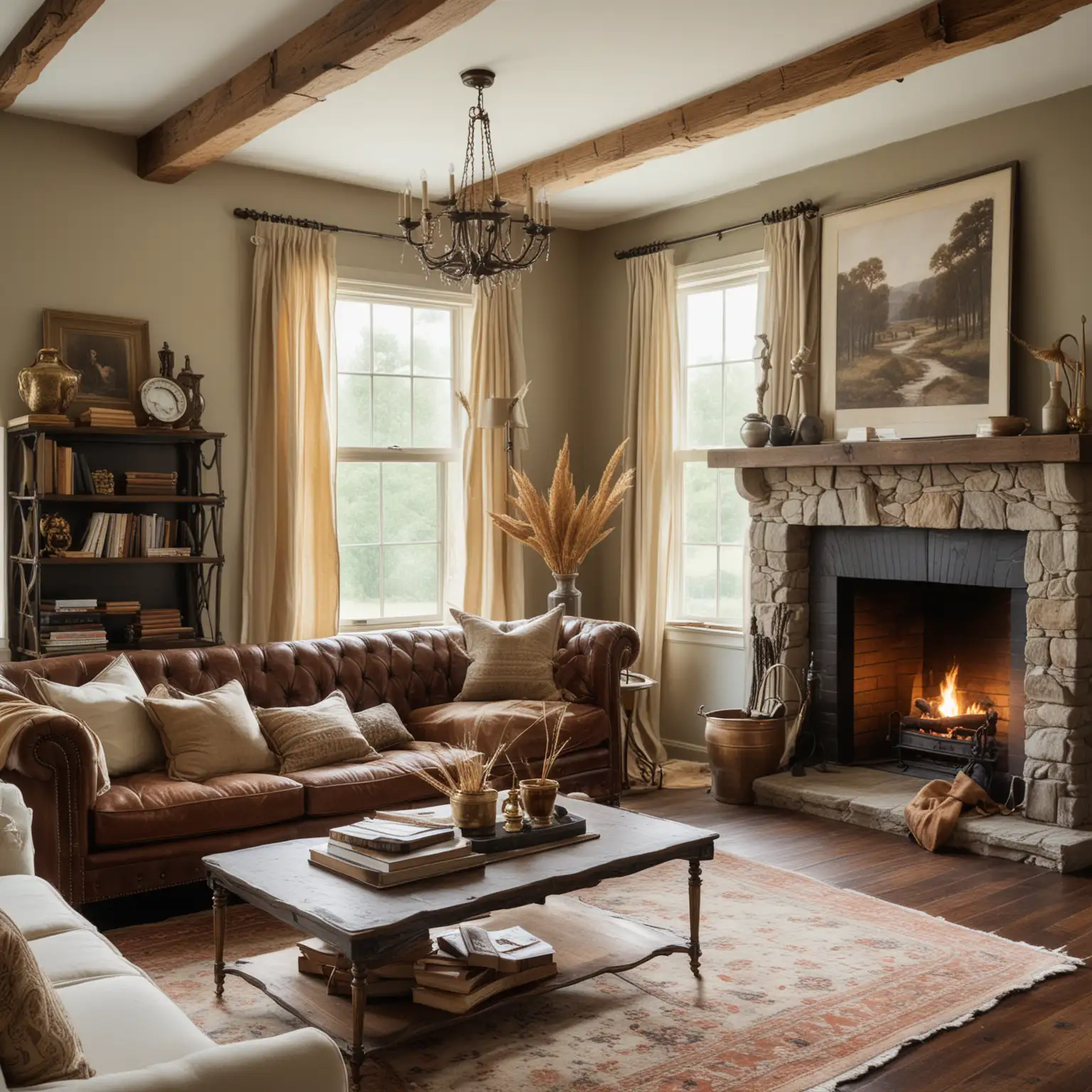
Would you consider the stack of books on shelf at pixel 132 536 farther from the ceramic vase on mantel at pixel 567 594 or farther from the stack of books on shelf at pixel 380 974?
the stack of books on shelf at pixel 380 974

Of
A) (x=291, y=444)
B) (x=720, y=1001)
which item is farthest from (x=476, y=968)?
(x=291, y=444)

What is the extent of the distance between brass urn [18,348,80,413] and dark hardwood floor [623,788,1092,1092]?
10.4 ft

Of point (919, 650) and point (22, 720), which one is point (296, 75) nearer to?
point (22, 720)

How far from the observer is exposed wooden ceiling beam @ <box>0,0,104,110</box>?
3719 mm

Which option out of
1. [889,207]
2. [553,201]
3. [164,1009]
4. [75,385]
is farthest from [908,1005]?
[553,201]

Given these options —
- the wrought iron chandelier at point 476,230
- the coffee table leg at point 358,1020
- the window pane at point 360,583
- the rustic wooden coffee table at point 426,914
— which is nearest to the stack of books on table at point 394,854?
the rustic wooden coffee table at point 426,914

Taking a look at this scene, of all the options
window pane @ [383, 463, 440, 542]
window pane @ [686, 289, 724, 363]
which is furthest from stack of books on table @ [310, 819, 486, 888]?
window pane @ [686, 289, 724, 363]

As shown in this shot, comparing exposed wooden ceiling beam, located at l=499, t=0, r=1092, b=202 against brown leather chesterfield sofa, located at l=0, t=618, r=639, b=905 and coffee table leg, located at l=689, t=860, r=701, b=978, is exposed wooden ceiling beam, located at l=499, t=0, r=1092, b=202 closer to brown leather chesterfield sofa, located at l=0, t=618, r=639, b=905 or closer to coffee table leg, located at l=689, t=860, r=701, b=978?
brown leather chesterfield sofa, located at l=0, t=618, r=639, b=905

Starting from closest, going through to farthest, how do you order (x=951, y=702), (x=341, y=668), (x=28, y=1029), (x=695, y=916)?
(x=28, y=1029), (x=695, y=916), (x=341, y=668), (x=951, y=702)

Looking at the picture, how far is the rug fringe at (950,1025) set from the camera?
2797 mm

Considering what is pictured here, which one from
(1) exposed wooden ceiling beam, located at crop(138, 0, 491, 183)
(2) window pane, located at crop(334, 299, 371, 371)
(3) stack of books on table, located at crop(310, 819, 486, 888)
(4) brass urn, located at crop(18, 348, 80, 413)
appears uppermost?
(1) exposed wooden ceiling beam, located at crop(138, 0, 491, 183)

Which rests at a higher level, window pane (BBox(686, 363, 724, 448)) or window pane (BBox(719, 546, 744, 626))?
window pane (BBox(686, 363, 724, 448))

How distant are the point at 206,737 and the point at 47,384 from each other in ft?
5.75

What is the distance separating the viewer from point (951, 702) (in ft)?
18.5
